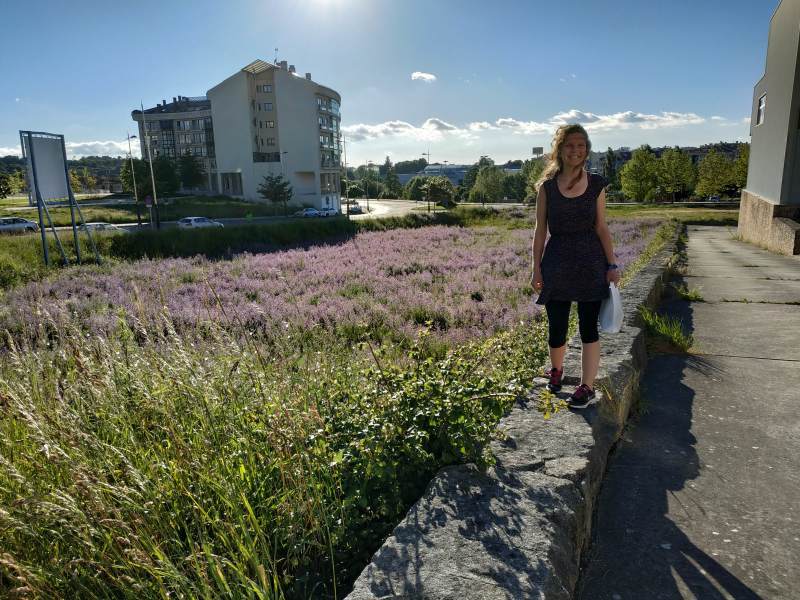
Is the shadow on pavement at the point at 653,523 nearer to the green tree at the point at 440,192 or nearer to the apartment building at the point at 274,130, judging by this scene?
the apartment building at the point at 274,130

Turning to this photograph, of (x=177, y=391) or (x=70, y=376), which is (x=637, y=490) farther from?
(x=70, y=376)

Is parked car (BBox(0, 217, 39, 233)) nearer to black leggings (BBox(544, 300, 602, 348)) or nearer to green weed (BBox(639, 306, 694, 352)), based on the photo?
green weed (BBox(639, 306, 694, 352))

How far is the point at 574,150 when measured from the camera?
3854 mm

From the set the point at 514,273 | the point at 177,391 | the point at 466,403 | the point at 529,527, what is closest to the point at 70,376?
the point at 177,391

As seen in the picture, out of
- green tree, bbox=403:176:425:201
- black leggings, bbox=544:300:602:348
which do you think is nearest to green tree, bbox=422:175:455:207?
green tree, bbox=403:176:425:201

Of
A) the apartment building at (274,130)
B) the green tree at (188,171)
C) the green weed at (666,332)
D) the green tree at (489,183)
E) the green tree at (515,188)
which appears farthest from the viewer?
the green tree at (515,188)

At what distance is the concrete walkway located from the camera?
8.39 ft

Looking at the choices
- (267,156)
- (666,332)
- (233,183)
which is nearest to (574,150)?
(666,332)

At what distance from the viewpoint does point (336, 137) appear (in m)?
83.5

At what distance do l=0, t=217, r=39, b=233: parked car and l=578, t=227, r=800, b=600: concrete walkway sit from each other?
34980mm

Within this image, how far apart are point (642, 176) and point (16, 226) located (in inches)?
3057

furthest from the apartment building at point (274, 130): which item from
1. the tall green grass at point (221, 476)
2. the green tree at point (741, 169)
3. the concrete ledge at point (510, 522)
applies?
the concrete ledge at point (510, 522)

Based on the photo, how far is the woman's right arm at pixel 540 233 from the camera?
4035 mm

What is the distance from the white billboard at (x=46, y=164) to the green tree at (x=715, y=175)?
7447 centimetres
